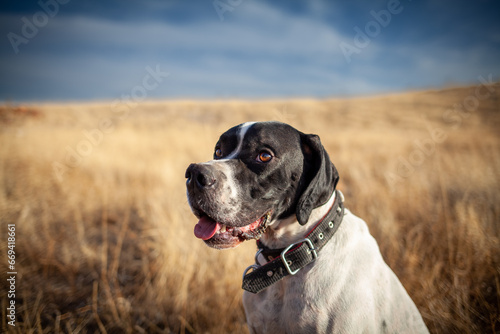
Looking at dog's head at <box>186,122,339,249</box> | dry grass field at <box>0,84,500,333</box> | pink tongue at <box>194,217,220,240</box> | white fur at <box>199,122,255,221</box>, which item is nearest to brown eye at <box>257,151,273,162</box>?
dog's head at <box>186,122,339,249</box>

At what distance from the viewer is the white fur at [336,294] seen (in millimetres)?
1585

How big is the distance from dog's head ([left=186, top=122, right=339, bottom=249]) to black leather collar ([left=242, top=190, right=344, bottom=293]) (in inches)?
5.0

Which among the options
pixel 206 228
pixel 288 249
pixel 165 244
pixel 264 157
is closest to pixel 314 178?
pixel 264 157

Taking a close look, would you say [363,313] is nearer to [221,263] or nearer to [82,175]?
[221,263]

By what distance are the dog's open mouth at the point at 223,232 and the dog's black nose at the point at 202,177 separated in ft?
0.89

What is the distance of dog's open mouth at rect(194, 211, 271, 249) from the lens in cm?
171

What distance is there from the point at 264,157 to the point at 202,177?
478 millimetres

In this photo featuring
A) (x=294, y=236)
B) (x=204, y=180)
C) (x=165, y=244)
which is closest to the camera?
(x=204, y=180)

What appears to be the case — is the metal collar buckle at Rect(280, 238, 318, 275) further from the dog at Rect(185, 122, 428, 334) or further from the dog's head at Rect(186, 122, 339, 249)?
the dog's head at Rect(186, 122, 339, 249)

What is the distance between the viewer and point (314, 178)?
1.70m

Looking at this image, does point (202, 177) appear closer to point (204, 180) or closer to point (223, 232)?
point (204, 180)

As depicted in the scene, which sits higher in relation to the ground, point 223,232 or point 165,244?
point 223,232

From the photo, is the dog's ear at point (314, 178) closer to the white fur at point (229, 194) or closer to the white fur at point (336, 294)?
the white fur at point (336, 294)

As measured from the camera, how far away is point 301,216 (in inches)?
65.9
